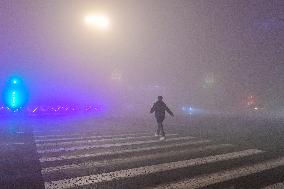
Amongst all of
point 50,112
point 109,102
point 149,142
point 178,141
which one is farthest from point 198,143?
point 109,102

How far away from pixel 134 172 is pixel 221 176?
186 cm

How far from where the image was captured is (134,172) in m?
7.24

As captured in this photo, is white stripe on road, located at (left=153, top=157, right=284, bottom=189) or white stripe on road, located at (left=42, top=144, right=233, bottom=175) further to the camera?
white stripe on road, located at (left=42, top=144, right=233, bottom=175)

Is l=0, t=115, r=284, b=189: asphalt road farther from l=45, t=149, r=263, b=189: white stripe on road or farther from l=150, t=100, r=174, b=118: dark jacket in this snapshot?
l=150, t=100, r=174, b=118: dark jacket

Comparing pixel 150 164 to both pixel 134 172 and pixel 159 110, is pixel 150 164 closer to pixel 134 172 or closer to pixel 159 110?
pixel 134 172

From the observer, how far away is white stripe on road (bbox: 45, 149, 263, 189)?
6.24 m

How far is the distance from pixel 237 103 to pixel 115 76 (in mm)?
25095

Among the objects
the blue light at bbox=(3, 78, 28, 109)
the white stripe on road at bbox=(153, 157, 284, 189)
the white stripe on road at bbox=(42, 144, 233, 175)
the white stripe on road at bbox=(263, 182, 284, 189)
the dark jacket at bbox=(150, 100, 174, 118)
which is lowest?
the white stripe on road at bbox=(263, 182, 284, 189)

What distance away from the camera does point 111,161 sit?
847cm

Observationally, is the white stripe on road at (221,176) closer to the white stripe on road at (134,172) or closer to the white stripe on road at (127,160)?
the white stripe on road at (134,172)

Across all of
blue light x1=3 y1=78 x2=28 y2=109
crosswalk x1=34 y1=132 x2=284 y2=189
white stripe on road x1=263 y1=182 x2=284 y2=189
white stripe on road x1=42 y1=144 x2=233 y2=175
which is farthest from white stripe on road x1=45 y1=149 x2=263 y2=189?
blue light x1=3 y1=78 x2=28 y2=109

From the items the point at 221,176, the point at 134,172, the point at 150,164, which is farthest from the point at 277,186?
the point at 150,164

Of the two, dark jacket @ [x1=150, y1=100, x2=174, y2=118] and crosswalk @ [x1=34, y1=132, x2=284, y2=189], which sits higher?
dark jacket @ [x1=150, y1=100, x2=174, y2=118]

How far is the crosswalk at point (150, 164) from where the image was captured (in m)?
6.40
